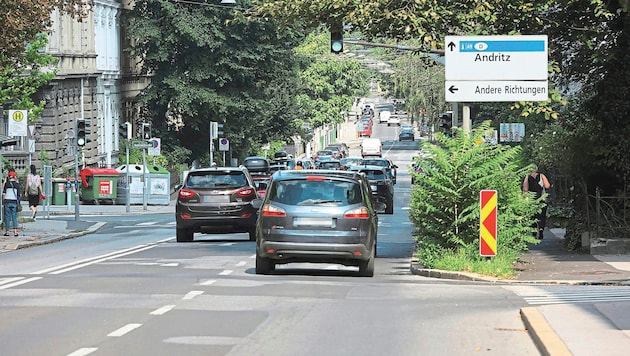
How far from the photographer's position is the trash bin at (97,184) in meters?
59.8

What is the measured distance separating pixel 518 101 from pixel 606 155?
7.08ft

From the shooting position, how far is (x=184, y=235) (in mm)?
30500

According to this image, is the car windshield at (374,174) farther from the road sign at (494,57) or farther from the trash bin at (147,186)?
the road sign at (494,57)

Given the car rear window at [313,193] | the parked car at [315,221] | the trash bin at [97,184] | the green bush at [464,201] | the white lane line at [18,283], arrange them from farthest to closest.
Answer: the trash bin at [97,184], the green bush at [464,201], the car rear window at [313,193], the parked car at [315,221], the white lane line at [18,283]

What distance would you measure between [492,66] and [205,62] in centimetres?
5174

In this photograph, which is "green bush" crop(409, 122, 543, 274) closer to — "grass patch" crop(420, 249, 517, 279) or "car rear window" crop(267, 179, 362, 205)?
"grass patch" crop(420, 249, 517, 279)

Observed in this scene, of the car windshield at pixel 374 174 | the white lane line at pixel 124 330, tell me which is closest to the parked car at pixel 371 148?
the car windshield at pixel 374 174

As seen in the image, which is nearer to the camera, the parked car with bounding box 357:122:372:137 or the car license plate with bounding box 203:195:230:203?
the car license plate with bounding box 203:195:230:203

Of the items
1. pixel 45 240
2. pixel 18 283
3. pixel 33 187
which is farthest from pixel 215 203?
pixel 33 187

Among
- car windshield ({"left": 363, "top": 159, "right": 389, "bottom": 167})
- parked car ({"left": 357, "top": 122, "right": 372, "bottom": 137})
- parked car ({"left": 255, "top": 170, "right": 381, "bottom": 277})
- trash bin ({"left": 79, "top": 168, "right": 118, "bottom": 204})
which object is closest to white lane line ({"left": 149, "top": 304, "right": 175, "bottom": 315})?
parked car ({"left": 255, "top": 170, "right": 381, "bottom": 277})

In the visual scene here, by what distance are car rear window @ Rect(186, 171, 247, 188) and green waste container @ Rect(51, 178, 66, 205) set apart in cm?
2898

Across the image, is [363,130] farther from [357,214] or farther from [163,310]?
[163,310]

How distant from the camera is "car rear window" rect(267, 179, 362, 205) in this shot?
66.6 feet

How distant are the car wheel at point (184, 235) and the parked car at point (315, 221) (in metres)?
9.87
